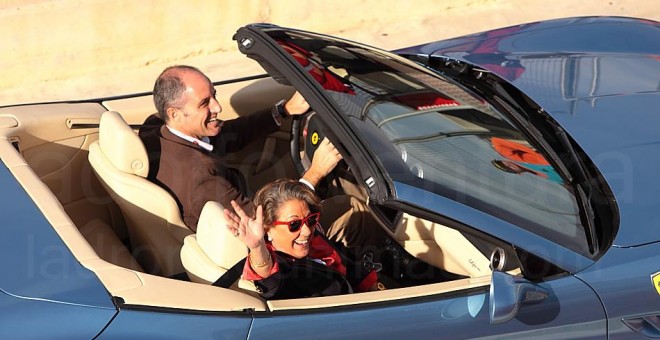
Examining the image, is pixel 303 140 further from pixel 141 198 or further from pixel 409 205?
pixel 409 205

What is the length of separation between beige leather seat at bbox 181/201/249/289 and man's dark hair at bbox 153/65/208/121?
789 millimetres

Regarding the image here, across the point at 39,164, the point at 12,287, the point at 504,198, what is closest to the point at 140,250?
the point at 39,164

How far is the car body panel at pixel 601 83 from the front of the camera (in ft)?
10.5

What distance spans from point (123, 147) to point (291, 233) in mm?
867

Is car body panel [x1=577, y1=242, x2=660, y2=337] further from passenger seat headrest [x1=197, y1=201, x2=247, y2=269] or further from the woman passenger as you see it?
passenger seat headrest [x1=197, y1=201, x2=247, y2=269]

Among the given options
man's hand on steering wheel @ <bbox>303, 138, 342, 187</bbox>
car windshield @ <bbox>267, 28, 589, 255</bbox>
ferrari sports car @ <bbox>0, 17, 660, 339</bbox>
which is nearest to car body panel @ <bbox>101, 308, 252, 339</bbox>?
ferrari sports car @ <bbox>0, 17, 660, 339</bbox>

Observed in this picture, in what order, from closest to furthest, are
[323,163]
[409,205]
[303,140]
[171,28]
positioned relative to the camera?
[409,205] → [323,163] → [303,140] → [171,28]

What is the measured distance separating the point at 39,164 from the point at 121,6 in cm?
245

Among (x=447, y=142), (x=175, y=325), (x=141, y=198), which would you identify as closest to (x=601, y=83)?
(x=447, y=142)

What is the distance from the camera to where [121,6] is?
20.0ft

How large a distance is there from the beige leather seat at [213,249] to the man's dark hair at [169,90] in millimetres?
789

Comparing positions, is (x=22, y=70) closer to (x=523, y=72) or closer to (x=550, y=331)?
(x=523, y=72)

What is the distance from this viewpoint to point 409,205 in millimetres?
2865

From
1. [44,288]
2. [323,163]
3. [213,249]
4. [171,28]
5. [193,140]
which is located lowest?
[44,288]
